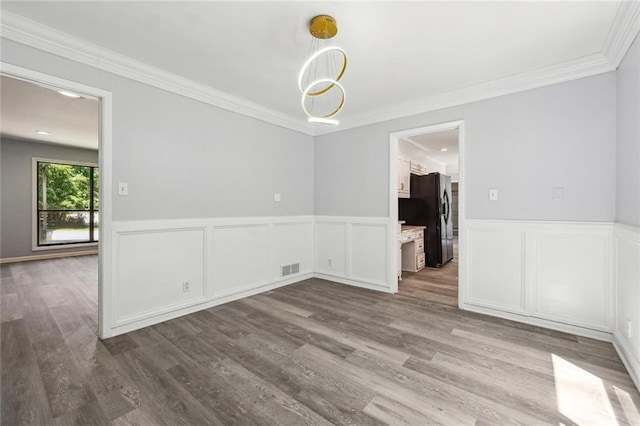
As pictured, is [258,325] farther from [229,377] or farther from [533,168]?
[533,168]

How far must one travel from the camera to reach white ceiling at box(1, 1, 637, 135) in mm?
1930

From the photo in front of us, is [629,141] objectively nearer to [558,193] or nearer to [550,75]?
[558,193]

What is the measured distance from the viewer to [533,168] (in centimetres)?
280

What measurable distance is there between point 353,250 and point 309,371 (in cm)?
240

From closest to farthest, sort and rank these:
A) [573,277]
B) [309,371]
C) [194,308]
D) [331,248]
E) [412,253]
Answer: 1. [309,371]
2. [573,277]
3. [194,308]
4. [331,248]
5. [412,253]

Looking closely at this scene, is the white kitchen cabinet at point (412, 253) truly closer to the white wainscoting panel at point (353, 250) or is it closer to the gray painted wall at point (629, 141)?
the white wainscoting panel at point (353, 250)

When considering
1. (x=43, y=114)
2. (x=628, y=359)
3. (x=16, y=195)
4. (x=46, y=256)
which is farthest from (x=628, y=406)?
(x=16, y=195)

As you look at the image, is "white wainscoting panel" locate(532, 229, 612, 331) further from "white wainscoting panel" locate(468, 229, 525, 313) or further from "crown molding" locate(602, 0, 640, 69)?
"crown molding" locate(602, 0, 640, 69)

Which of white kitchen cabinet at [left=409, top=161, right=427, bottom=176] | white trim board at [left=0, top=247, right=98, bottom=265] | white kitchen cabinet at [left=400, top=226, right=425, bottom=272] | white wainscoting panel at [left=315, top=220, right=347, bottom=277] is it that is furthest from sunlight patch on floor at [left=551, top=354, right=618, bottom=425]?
white trim board at [left=0, top=247, right=98, bottom=265]

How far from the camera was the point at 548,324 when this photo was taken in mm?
2721

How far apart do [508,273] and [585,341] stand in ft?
2.60

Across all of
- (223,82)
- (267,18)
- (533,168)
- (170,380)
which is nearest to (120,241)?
(170,380)

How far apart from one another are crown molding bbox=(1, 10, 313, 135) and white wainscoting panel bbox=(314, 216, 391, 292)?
6.90ft

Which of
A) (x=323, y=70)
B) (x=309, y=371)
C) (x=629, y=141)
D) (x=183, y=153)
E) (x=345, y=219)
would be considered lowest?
(x=309, y=371)
